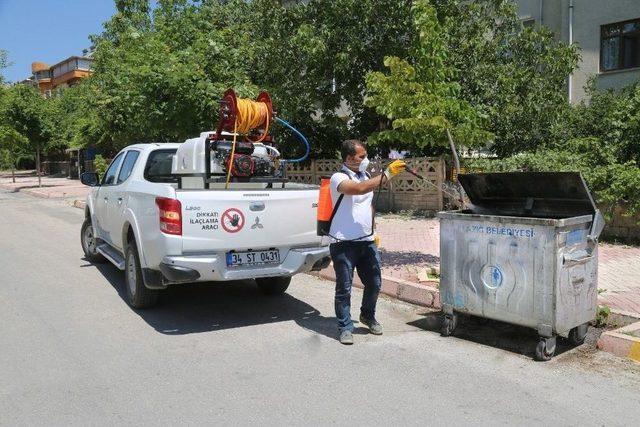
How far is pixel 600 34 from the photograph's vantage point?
19.0 metres

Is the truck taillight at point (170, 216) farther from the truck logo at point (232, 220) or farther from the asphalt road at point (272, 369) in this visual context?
the asphalt road at point (272, 369)

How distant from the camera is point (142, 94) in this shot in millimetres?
13625

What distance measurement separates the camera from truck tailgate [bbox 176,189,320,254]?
211 inches

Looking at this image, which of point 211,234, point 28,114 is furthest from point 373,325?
point 28,114

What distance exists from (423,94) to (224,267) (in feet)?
11.0

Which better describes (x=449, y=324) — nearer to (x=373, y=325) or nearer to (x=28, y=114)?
(x=373, y=325)

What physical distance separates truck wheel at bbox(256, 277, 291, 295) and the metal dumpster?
221 cm

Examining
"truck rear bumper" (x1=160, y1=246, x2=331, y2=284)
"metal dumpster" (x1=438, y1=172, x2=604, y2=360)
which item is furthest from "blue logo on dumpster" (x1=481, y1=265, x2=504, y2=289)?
"truck rear bumper" (x1=160, y1=246, x2=331, y2=284)

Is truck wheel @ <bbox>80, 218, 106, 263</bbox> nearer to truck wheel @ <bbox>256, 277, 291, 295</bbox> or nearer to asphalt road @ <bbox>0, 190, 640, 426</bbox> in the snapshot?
asphalt road @ <bbox>0, 190, 640, 426</bbox>

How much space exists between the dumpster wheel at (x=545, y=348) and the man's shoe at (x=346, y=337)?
1579mm

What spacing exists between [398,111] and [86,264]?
17.3 feet

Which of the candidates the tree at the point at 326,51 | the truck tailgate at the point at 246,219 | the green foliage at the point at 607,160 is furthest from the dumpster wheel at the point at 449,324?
the tree at the point at 326,51

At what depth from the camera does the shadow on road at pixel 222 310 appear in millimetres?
5777

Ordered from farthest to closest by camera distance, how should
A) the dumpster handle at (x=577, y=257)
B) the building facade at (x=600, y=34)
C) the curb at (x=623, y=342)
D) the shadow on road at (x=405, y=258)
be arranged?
the building facade at (x=600, y=34)
the shadow on road at (x=405, y=258)
the curb at (x=623, y=342)
the dumpster handle at (x=577, y=257)
